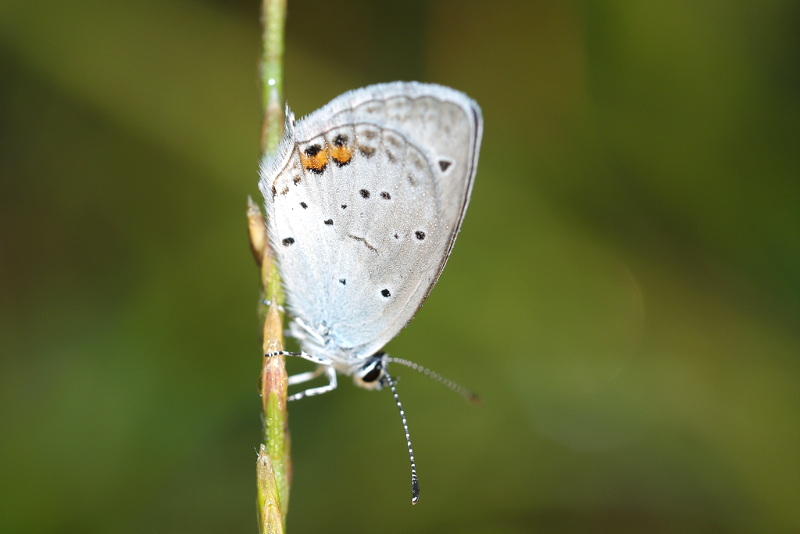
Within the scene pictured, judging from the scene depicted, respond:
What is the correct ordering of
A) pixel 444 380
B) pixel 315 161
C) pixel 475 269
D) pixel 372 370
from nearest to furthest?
pixel 315 161 < pixel 372 370 < pixel 444 380 < pixel 475 269

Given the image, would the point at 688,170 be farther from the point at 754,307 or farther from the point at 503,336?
the point at 503,336

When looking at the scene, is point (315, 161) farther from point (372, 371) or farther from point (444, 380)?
point (444, 380)

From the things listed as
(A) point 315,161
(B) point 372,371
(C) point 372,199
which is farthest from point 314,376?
(A) point 315,161

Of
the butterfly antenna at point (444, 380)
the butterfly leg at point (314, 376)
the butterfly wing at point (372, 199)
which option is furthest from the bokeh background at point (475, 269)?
the butterfly wing at point (372, 199)

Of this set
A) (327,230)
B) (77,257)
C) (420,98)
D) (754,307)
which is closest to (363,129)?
(420,98)

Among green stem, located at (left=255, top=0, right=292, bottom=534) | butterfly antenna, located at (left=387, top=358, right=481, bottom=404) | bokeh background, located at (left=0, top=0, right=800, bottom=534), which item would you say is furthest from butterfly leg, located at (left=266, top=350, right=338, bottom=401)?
green stem, located at (left=255, top=0, right=292, bottom=534)

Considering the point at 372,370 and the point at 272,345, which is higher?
the point at 272,345

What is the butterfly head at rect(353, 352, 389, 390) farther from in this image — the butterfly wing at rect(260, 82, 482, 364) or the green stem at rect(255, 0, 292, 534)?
the green stem at rect(255, 0, 292, 534)

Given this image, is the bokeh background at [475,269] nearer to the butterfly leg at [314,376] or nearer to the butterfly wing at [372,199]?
the butterfly leg at [314,376]
